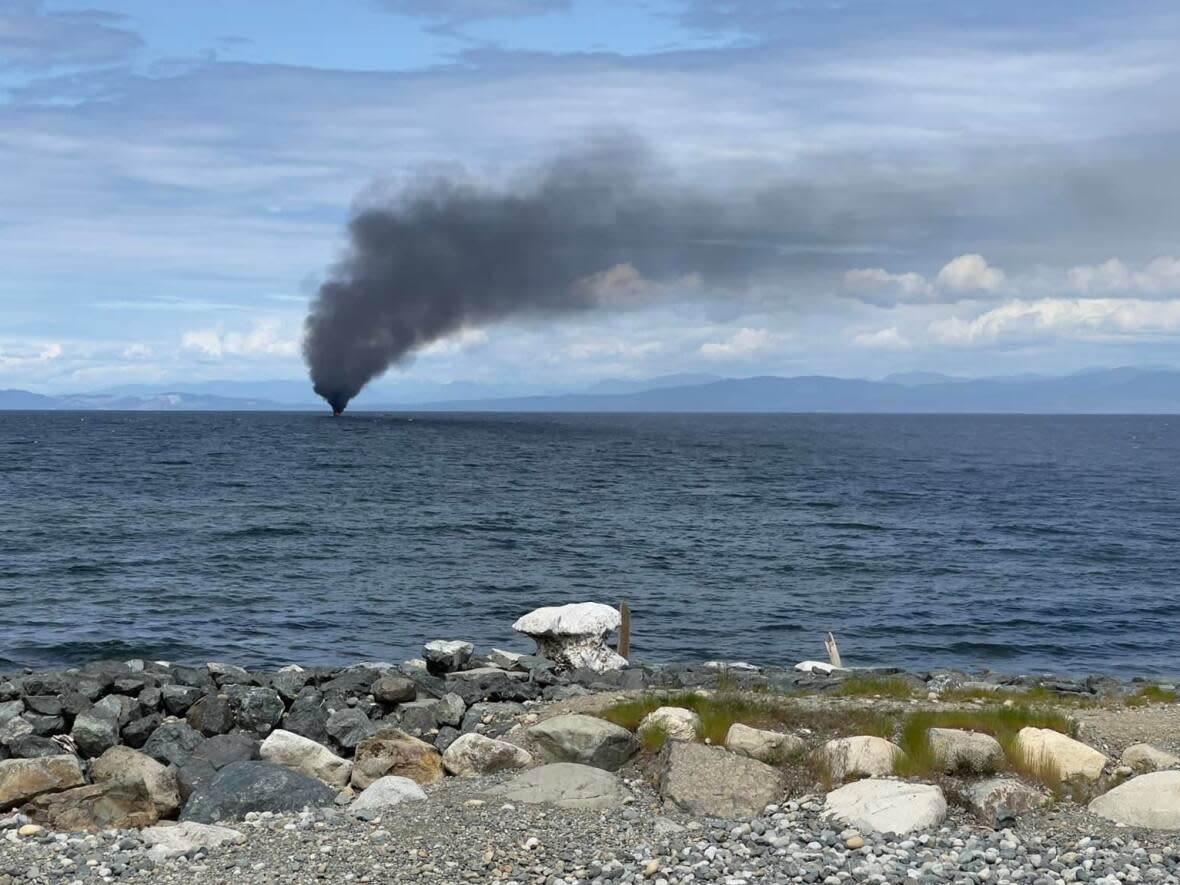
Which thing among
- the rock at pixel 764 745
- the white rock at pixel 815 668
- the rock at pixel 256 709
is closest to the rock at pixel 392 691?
the rock at pixel 256 709

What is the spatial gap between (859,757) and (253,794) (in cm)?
631

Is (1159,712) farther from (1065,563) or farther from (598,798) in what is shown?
(1065,563)

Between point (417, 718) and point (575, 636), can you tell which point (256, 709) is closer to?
point (417, 718)

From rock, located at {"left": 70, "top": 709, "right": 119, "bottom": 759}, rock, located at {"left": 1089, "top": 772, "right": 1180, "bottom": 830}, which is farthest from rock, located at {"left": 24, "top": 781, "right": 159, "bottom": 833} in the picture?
rock, located at {"left": 1089, "top": 772, "right": 1180, "bottom": 830}

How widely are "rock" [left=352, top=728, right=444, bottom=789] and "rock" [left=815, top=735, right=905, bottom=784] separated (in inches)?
171

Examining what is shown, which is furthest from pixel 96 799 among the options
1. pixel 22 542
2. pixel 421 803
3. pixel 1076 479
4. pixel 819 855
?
pixel 1076 479

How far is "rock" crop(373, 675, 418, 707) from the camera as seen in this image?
55.7ft

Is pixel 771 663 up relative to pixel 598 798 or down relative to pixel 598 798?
down

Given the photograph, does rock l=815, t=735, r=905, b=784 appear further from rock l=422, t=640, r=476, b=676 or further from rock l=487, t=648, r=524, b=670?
rock l=487, t=648, r=524, b=670

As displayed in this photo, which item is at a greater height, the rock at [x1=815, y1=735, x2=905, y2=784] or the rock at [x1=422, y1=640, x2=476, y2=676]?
the rock at [x1=815, y1=735, x2=905, y2=784]

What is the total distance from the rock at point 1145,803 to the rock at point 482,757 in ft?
20.0

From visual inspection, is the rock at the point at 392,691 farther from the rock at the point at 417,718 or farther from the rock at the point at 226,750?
the rock at the point at 226,750

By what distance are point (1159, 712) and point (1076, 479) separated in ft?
261

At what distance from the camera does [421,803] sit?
11.8 meters
